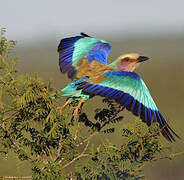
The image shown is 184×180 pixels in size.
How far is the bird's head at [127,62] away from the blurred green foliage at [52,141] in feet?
5.69

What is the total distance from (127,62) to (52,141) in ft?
6.76

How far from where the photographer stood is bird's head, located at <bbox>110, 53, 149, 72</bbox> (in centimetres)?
608

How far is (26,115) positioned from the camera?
4320 millimetres

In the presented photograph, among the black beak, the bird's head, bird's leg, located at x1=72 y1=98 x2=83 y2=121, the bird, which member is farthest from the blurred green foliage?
the black beak

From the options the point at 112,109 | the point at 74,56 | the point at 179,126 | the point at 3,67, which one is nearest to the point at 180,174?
the point at 179,126

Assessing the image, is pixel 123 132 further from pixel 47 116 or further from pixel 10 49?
pixel 10 49

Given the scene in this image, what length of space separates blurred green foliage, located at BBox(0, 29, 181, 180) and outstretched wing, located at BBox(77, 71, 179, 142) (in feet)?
1.06

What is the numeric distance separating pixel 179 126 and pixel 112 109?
11.6 metres

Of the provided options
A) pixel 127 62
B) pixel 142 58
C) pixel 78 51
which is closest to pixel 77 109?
pixel 127 62

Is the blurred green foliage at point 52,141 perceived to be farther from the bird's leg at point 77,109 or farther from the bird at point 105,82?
the bird's leg at point 77,109

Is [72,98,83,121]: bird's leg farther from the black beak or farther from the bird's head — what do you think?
the black beak

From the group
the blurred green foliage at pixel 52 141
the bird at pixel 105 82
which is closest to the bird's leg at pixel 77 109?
the bird at pixel 105 82

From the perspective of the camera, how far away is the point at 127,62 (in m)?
6.17

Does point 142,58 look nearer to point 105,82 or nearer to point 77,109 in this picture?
point 105,82
